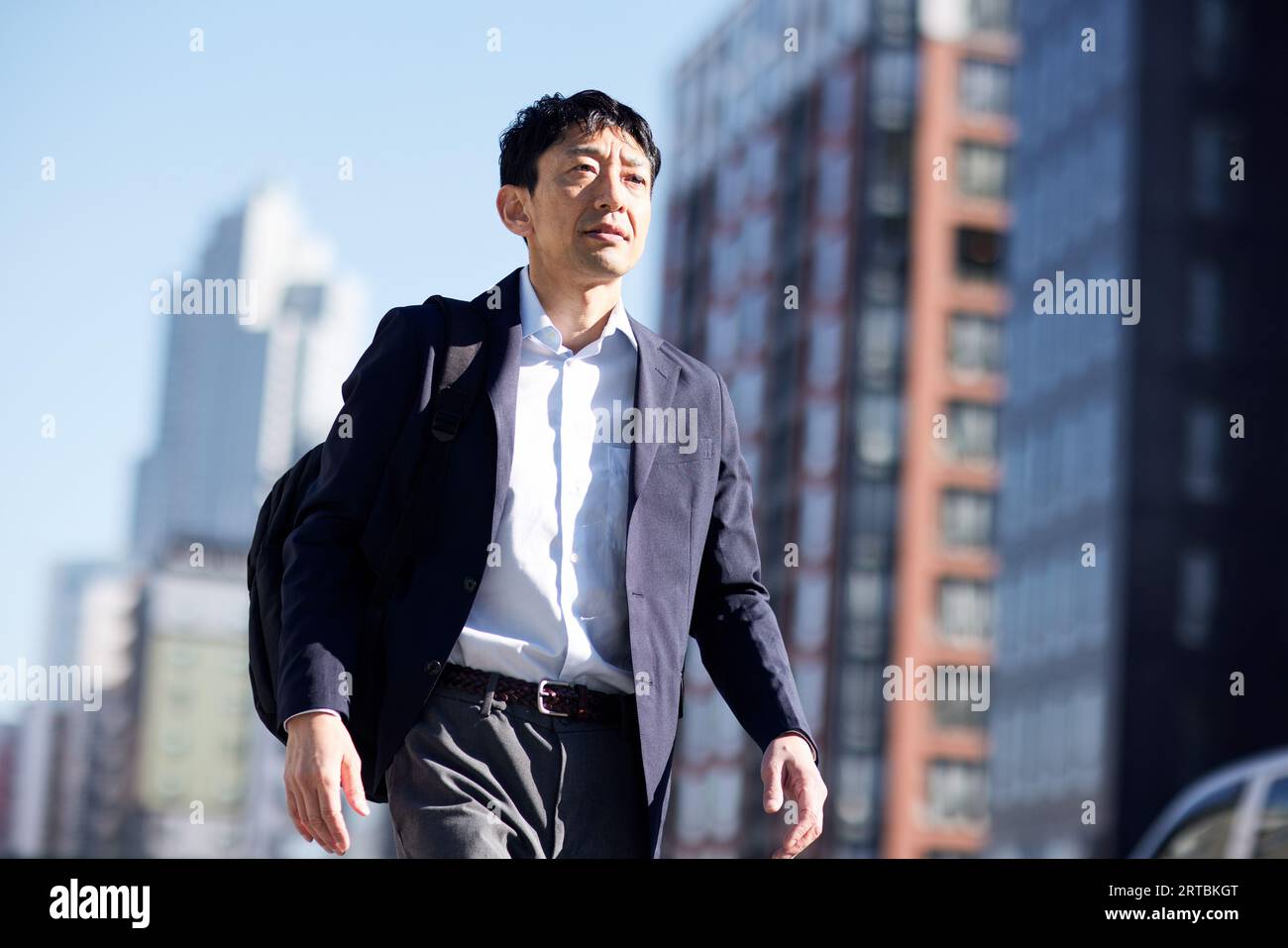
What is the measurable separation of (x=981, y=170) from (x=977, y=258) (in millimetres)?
3176

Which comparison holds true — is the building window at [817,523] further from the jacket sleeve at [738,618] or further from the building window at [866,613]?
the jacket sleeve at [738,618]

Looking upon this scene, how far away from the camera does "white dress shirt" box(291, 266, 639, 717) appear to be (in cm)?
374

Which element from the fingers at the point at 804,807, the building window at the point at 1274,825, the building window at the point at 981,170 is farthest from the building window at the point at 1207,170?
the fingers at the point at 804,807

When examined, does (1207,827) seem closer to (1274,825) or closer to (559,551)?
(1274,825)

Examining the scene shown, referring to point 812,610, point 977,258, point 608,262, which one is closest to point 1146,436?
point 812,610

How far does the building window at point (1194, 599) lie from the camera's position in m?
46.8

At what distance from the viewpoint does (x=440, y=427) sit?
382 centimetres

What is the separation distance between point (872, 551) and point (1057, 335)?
2083 centimetres

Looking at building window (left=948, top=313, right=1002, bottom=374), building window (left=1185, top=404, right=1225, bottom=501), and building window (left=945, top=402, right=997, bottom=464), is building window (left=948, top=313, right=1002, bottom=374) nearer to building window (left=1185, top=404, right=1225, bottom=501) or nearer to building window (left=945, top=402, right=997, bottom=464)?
building window (left=945, top=402, right=997, bottom=464)

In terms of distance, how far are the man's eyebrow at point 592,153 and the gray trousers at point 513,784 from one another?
3.36 feet

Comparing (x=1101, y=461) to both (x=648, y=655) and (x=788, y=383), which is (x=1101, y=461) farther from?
(x=648, y=655)

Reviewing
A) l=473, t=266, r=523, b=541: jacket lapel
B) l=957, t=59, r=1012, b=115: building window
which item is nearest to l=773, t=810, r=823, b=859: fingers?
l=473, t=266, r=523, b=541: jacket lapel

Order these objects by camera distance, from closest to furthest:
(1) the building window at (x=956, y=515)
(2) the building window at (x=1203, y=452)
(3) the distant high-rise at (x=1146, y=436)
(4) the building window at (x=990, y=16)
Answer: (3) the distant high-rise at (x=1146, y=436) → (2) the building window at (x=1203, y=452) → (1) the building window at (x=956, y=515) → (4) the building window at (x=990, y=16)
